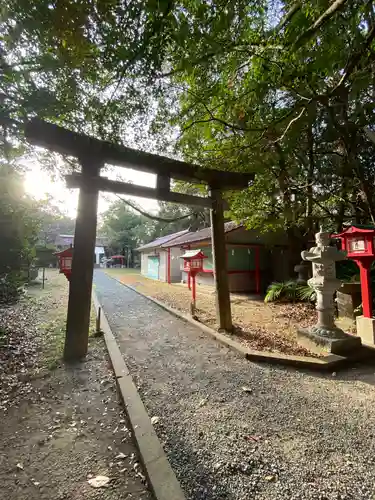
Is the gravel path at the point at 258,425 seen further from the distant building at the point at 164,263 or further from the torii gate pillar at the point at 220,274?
the distant building at the point at 164,263

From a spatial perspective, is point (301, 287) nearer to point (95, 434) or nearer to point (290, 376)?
point (290, 376)

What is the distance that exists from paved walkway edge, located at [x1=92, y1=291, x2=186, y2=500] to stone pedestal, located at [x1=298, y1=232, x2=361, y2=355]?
10.4 feet

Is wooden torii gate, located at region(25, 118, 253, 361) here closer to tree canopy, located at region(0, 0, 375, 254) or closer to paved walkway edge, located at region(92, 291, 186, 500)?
tree canopy, located at region(0, 0, 375, 254)

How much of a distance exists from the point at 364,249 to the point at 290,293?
5.01 metres

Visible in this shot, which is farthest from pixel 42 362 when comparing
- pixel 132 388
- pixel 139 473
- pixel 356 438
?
pixel 356 438

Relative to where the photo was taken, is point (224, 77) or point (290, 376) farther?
point (224, 77)

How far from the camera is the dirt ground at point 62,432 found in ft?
5.95

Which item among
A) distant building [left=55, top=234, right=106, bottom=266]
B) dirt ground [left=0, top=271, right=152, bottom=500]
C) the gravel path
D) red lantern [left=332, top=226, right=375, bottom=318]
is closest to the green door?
dirt ground [left=0, top=271, right=152, bottom=500]

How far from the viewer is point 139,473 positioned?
1941 mm

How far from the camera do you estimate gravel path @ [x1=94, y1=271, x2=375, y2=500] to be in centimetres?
181

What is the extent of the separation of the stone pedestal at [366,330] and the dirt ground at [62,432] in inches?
170

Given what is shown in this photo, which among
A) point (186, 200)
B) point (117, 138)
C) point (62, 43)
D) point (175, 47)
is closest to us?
point (62, 43)

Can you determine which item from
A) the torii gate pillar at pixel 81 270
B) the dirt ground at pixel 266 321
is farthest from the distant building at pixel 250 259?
the torii gate pillar at pixel 81 270

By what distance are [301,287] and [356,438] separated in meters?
7.17
